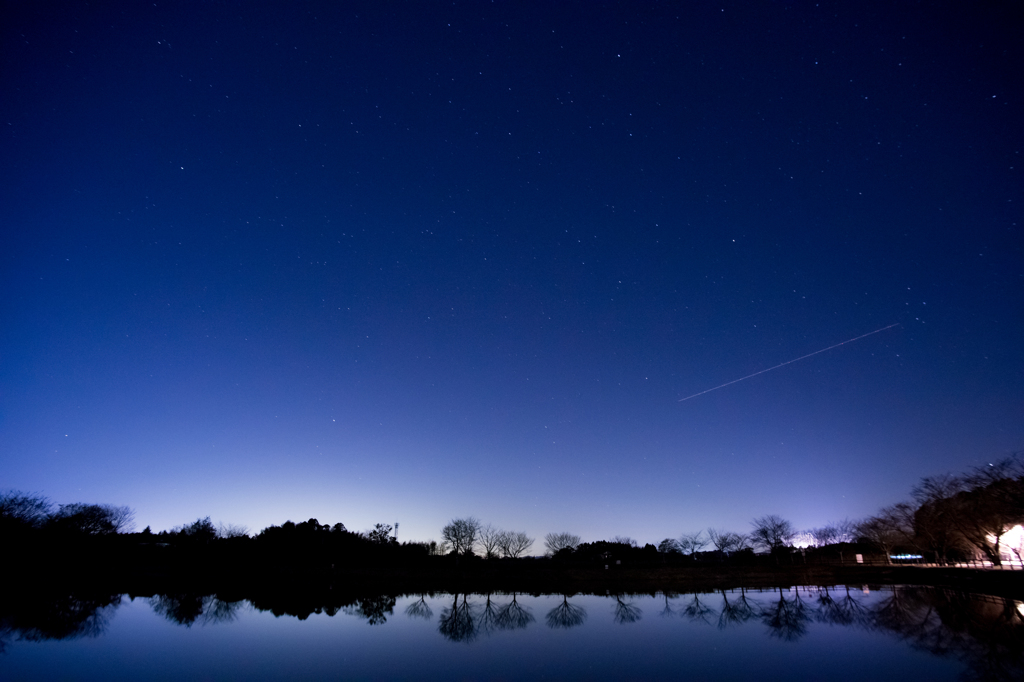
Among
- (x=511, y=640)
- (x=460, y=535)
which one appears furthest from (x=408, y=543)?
(x=511, y=640)

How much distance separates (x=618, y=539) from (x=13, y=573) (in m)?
78.8

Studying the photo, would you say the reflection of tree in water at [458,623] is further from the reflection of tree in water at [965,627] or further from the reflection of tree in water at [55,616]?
the reflection of tree in water at [965,627]

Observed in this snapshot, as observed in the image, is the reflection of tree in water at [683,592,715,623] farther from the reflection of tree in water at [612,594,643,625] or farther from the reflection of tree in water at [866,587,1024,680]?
the reflection of tree in water at [866,587,1024,680]

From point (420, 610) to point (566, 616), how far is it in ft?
29.0

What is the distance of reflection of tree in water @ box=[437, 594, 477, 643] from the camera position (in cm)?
2220

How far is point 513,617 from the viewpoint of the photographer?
1152 inches

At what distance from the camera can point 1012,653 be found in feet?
57.2

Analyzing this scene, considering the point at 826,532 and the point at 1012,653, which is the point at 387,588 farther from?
the point at 826,532

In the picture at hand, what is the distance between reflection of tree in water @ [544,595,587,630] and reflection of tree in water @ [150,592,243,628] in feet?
51.8

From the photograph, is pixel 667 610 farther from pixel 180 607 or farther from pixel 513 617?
pixel 180 607

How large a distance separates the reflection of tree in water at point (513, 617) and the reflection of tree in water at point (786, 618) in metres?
11.3

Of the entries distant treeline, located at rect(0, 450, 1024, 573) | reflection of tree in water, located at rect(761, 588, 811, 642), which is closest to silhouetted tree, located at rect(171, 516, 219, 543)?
distant treeline, located at rect(0, 450, 1024, 573)

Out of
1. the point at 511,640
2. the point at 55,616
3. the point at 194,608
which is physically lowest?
the point at 511,640

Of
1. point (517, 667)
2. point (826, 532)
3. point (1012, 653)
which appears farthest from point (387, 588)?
point (826, 532)
